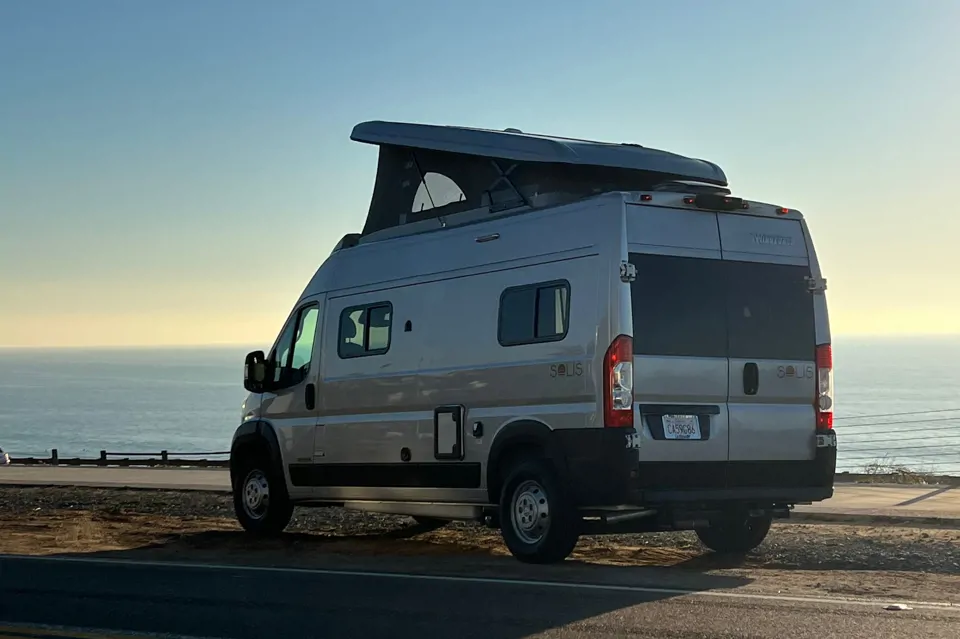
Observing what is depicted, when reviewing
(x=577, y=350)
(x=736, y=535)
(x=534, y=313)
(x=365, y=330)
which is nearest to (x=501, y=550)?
(x=736, y=535)

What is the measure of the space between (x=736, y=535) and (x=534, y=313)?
2.94 m

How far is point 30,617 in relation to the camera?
27.6 feet

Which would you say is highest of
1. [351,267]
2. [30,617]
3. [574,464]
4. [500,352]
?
[351,267]

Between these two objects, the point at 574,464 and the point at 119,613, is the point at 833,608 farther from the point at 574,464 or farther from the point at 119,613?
the point at 119,613

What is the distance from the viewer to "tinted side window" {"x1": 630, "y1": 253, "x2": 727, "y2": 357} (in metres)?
10.2

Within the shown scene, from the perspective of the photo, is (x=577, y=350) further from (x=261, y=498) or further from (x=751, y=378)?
(x=261, y=498)

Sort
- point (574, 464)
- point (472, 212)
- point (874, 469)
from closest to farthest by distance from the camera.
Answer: point (574, 464) → point (472, 212) → point (874, 469)

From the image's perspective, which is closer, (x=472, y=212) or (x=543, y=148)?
(x=543, y=148)

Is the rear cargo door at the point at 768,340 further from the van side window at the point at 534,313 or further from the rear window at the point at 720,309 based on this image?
the van side window at the point at 534,313

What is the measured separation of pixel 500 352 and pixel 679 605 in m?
3.55

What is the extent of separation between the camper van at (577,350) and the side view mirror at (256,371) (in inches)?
59.8

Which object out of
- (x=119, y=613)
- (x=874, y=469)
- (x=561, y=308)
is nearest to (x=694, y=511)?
(x=561, y=308)

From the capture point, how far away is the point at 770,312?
Result: 433 inches

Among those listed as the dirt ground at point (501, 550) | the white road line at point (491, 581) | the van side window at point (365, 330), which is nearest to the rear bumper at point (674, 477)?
the dirt ground at point (501, 550)
